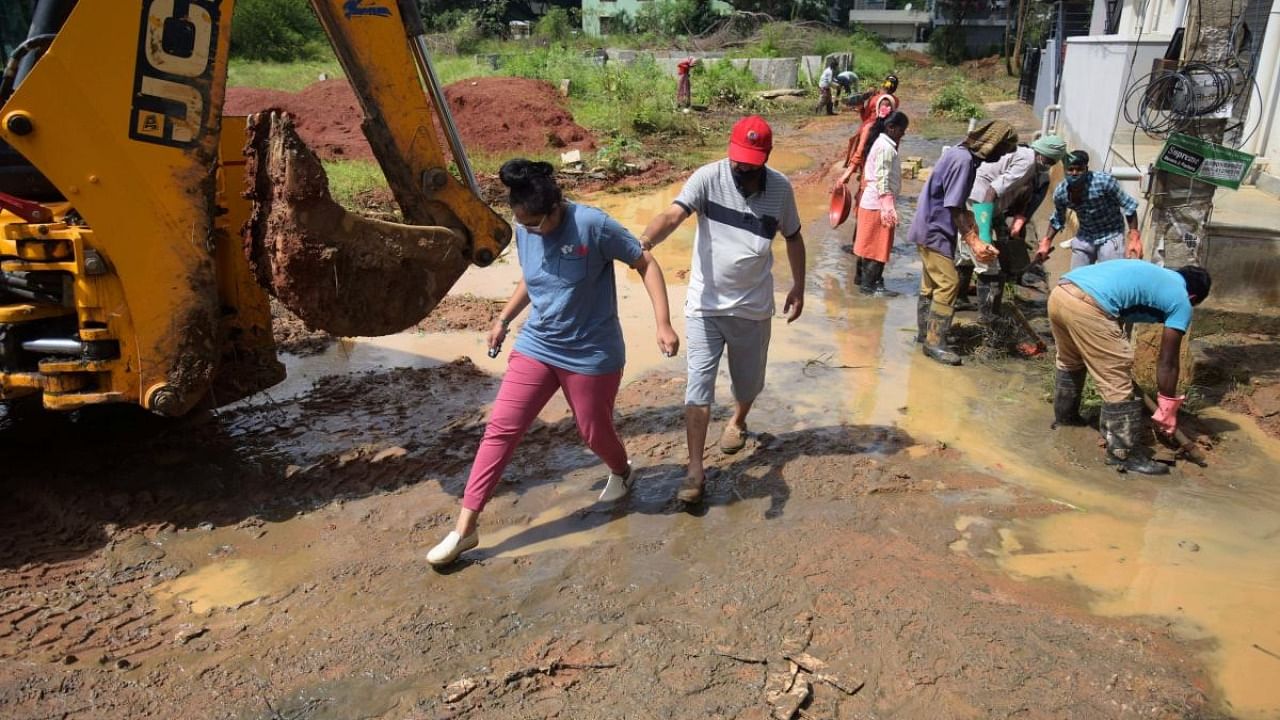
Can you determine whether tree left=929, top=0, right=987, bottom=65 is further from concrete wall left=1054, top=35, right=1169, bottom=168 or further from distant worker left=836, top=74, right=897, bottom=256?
distant worker left=836, top=74, right=897, bottom=256

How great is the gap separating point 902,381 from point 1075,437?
1.23 metres

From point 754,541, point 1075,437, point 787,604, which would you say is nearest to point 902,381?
point 1075,437

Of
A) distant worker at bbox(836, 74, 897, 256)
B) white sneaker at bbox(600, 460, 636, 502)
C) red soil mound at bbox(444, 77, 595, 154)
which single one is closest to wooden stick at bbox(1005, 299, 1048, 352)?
distant worker at bbox(836, 74, 897, 256)

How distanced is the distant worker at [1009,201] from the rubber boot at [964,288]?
14 centimetres

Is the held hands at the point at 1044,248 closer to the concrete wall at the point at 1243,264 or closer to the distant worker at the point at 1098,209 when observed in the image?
the distant worker at the point at 1098,209

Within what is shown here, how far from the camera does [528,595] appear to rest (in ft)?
12.3

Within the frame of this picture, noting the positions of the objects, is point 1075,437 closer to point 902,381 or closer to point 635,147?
point 902,381

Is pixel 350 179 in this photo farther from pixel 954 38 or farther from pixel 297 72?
pixel 954 38

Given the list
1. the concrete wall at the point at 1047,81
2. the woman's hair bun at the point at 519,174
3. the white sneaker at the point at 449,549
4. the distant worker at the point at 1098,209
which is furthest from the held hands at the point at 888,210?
the concrete wall at the point at 1047,81

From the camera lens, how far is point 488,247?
4.74 m

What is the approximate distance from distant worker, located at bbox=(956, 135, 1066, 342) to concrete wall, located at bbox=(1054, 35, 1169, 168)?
4082 mm

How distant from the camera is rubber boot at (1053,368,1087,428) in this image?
5250 mm

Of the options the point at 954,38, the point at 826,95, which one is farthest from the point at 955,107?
the point at 954,38

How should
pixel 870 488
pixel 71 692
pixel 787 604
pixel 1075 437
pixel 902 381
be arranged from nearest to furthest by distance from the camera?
1. pixel 71 692
2. pixel 787 604
3. pixel 870 488
4. pixel 1075 437
5. pixel 902 381
